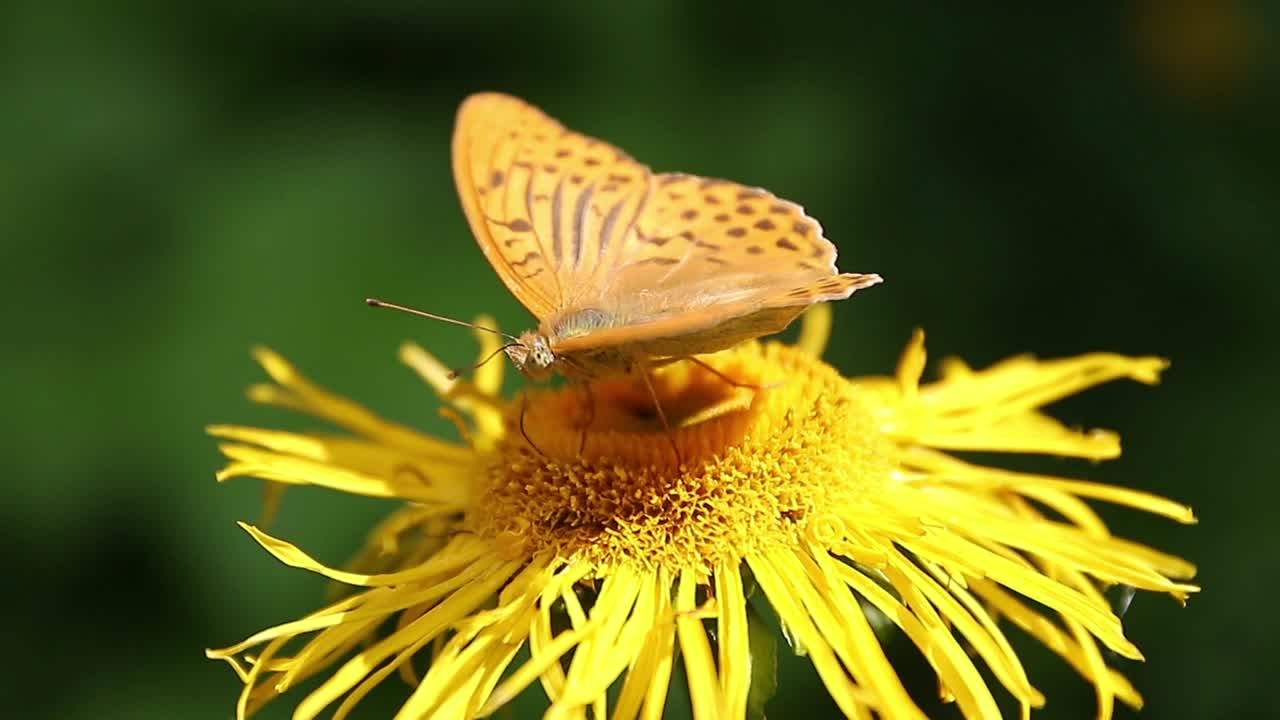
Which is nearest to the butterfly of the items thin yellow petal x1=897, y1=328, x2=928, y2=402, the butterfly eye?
the butterfly eye

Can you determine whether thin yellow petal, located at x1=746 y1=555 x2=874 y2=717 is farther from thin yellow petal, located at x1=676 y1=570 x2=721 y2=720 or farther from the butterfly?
the butterfly

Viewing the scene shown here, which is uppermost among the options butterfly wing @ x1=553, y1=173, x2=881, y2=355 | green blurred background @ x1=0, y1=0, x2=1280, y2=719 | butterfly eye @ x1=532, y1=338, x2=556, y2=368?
butterfly wing @ x1=553, y1=173, x2=881, y2=355

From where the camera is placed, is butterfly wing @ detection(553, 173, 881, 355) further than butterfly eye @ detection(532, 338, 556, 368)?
No

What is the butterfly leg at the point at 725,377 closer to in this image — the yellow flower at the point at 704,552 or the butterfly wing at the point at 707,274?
the yellow flower at the point at 704,552

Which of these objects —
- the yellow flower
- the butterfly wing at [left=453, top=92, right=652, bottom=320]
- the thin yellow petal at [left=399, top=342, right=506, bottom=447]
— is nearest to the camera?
the yellow flower

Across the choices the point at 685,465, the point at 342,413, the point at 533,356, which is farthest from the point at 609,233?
the point at 342,413

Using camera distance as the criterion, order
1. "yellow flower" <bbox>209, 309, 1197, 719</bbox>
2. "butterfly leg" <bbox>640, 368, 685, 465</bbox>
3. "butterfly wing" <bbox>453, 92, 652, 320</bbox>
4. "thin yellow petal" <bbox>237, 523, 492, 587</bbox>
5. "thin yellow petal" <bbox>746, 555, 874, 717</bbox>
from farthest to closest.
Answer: "butterfly wing" <bbox>453, 92, 652, 320</bbox>
"butterfly leg" <bbox>640, 368, 685, 465</bbox>
"thin yellow petal" <bbox>237, 523, 492, 587</bbox>
"yellow flower" <bbox>209, 309, 1197, 719</bbox>
"thin yellow petal" <bbox>746, 555, 874, 717</bbox>

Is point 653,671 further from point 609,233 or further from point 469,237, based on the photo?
point 469,237

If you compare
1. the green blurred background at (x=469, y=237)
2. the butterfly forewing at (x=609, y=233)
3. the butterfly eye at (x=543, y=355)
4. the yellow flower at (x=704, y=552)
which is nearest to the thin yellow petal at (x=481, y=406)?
the yellow flower at (x=704, y=552)

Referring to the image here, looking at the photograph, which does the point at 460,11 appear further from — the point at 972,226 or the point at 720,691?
the point at 720,691
